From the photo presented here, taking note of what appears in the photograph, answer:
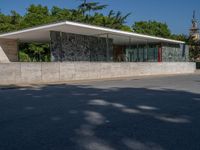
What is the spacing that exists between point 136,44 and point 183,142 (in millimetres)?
32665

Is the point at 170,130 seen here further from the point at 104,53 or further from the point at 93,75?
the point at 104,53

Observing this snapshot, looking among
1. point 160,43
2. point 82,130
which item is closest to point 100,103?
point 82,130

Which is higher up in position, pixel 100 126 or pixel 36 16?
pixel 36 16

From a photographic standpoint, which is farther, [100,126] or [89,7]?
[89,7]

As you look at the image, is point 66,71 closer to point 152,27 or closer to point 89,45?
point 89,45

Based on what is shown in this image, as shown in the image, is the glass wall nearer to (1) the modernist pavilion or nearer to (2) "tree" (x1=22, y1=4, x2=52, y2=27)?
(1) the modernist pavilion

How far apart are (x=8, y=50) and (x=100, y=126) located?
2593cm

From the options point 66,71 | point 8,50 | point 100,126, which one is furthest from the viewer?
point 8,50

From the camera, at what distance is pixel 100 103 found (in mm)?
8859

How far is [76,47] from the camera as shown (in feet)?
87.3

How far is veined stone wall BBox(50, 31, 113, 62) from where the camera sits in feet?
79.9

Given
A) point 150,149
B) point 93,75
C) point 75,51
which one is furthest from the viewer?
point 75,51

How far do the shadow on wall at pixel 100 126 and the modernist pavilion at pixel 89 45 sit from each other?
1282 centimetres

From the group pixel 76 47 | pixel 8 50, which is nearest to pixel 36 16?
pixel 8 50
